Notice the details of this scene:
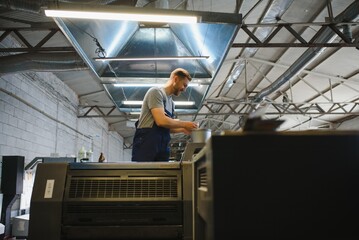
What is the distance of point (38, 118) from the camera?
5344 millimetres

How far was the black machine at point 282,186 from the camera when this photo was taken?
664 mm

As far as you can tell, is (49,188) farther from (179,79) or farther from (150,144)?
(179,79)

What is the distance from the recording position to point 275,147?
694 mm

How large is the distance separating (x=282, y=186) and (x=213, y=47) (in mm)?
2491

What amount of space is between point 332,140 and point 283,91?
25.2 ft

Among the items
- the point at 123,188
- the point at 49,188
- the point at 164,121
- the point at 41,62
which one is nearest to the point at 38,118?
the point at 41,62

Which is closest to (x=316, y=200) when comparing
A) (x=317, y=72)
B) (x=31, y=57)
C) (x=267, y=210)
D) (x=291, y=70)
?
(x=267, y=210)

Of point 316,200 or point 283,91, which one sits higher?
point 283,91

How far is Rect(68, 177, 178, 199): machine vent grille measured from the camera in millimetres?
1223

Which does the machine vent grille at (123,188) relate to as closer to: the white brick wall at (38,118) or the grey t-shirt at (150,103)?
the grey t-shirt at (150,103)

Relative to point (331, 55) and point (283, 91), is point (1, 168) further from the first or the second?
point (283, 91)

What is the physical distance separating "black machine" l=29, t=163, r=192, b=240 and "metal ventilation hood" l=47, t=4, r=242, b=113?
66.8 inches

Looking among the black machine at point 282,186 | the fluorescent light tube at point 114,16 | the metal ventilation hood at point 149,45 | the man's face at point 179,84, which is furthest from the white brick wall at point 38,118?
the black machine at point 282,186

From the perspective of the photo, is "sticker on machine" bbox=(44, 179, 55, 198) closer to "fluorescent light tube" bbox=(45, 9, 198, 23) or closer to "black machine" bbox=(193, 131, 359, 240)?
"black machine" bbox=(193, 131, 359, 240)
